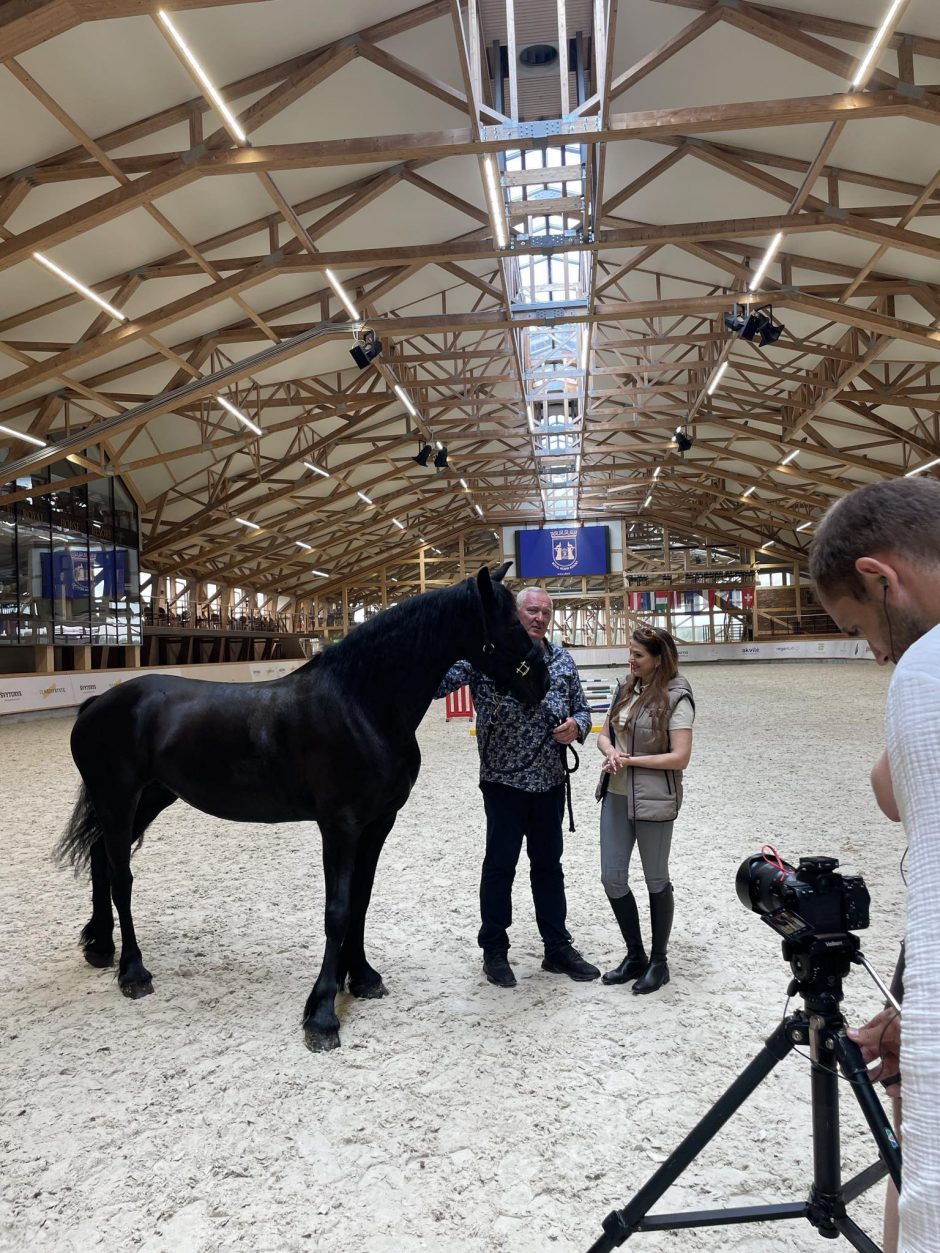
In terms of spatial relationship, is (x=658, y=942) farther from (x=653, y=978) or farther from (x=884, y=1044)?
(x=884, y=1044)

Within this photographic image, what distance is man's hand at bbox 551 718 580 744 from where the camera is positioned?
116 inches

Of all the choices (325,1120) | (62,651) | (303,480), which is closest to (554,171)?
(325,1120)

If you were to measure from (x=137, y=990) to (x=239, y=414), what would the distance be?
43.7 ft

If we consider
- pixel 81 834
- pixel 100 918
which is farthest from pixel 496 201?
pixel 100 918

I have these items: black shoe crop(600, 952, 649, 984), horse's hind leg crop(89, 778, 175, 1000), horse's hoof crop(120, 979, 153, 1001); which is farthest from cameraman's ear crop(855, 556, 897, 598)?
horse's hoof crop(120, 979, 153, 1001)

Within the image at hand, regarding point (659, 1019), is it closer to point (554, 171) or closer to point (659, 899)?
point (659, 899)

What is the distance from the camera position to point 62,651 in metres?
18.0

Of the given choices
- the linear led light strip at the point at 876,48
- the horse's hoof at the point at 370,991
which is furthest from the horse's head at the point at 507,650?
the linear led light strip at the point at 876,48

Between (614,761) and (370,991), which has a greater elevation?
(614,761)

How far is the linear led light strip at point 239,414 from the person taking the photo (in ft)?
46.8

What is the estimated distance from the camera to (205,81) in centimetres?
623

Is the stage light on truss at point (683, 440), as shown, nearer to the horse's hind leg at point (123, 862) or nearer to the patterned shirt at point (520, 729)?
the patterned shirt at point (520, 729)

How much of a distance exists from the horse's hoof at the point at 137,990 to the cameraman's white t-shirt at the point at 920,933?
3042mm

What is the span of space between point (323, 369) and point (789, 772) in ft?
41.3
